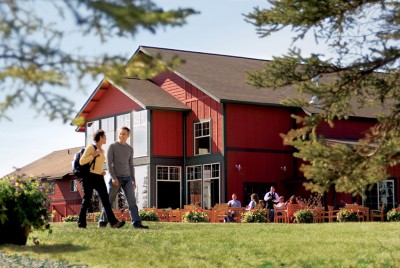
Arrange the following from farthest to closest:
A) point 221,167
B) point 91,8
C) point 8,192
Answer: point 221,167
point 8,192
point 91,8

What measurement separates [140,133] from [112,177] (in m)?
20.8

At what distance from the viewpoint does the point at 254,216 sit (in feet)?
81.8

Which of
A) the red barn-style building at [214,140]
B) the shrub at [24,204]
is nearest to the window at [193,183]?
the red barn-style building at [214,140]

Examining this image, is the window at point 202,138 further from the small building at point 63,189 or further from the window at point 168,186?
the small building at point 63,189

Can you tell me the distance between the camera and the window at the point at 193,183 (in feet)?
113

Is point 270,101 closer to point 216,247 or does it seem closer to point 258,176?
point 258,176

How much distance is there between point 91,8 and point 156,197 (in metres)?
29.2

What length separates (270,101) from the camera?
111 feet

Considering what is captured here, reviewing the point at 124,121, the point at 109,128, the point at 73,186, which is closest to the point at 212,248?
the point at 124,121

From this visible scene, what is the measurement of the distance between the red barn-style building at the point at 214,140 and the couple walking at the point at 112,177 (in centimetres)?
1784

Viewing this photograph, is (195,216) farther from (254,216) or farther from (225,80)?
(225,80)

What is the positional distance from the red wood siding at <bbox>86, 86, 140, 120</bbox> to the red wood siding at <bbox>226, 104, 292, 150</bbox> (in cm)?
492

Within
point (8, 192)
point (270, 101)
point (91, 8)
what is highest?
point (270, 101)

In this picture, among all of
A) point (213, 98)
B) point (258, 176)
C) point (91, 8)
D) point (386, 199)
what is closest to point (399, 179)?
point (386, 199)
